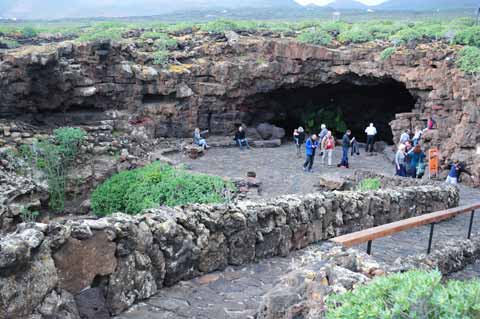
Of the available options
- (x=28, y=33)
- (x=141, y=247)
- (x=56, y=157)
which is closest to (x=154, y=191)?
(x=56, y=157)

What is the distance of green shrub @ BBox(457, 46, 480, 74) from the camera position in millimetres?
20734

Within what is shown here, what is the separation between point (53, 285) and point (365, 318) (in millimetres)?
2752

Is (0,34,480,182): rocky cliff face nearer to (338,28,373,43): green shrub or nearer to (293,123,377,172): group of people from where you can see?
(338,28,373,43): green shrub

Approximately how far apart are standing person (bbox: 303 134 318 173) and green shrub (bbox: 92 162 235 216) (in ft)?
13.2

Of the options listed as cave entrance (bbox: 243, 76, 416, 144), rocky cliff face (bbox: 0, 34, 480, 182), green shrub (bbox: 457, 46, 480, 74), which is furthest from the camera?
cave entrance (bbox: 243, 76, 416, 144)

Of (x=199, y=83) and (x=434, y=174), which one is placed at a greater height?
(x=199, y=83)

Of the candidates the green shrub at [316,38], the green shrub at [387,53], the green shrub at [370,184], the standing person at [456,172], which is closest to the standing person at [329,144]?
the standing person at [456,172]

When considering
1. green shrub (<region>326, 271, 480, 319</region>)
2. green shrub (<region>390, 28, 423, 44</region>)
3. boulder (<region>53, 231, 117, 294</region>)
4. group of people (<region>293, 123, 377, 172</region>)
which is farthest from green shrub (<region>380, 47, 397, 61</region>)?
green shrub (<region>326, 271, 480, 319</region>)

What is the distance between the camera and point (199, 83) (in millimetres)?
24766

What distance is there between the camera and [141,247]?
5.11 meters

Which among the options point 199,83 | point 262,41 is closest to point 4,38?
point 199,83

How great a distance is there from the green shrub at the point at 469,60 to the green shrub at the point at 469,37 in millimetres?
1987

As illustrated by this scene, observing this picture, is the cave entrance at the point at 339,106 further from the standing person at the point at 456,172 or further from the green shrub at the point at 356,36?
the standing person at the point at 456,172

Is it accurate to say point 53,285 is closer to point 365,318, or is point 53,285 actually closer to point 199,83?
point 365,318
